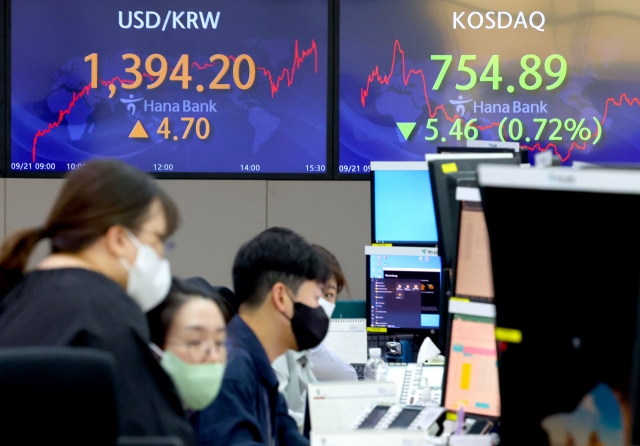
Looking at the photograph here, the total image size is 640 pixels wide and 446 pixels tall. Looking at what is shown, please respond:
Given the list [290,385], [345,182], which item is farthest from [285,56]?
[290,385]

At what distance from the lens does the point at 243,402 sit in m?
2.02

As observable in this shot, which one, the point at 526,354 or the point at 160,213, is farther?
the point at 160,213

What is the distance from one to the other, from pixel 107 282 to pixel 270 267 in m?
0.76

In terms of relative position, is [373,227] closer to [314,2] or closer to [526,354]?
[314,2]

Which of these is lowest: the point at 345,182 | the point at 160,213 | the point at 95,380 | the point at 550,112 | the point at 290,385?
the point at 290,385

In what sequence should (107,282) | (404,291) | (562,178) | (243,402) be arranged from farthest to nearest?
(404,291) → (243,402) → (107,282) → (562,178)

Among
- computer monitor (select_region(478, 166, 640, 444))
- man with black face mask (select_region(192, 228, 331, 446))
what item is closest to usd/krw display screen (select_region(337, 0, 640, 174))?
man with black face mask (select_region(192, 228, 331, 446))

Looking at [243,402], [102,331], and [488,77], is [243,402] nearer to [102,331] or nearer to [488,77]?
[102,331]

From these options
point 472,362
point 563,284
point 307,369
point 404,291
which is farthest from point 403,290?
point 563,284

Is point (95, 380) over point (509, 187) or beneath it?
beneath

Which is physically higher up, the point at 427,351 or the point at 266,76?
the point at 266,76

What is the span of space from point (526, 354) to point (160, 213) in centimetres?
77

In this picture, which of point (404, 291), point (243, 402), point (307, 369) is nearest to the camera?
point (243, 402)

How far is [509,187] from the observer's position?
1163mm
